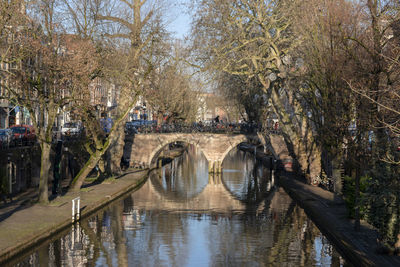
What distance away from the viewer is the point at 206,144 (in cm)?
6319

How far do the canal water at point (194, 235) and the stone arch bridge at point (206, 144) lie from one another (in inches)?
606

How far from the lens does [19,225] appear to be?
82.7 feet

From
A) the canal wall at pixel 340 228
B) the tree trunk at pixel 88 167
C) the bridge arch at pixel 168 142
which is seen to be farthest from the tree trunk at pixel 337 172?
the bridge arch at pixel 168 142

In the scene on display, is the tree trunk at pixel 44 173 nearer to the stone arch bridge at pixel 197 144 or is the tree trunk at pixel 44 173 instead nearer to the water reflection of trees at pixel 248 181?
the water reflection of trees at pixel 248 181

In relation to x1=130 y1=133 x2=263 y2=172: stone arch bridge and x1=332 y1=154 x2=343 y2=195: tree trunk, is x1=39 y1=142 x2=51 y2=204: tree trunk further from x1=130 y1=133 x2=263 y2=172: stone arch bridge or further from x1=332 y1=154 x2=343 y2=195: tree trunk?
x1=130 y1=133 x2=263 y2=172: stone arch bridge

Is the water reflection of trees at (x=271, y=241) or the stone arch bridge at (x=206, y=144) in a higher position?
the stone arch bridge at (x=206, y=144)

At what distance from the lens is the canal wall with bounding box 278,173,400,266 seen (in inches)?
806

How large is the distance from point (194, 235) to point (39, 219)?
6.95 m

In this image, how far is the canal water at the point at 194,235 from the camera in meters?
22.5

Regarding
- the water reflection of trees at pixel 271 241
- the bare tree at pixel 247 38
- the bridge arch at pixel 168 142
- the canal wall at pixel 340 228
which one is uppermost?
the bare tree at pixel 247 38

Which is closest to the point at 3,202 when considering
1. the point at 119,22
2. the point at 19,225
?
the point at 19,225

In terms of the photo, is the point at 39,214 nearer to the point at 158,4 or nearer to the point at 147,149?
the point at 158,4

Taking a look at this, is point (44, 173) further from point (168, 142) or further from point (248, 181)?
point (168, 142)

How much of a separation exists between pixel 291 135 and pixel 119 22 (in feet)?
51.1
